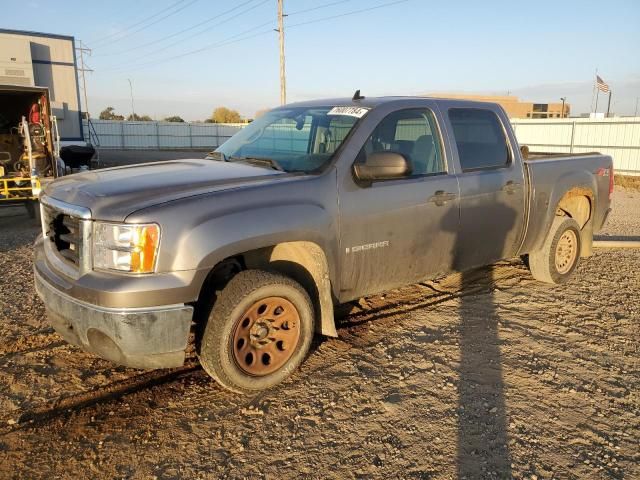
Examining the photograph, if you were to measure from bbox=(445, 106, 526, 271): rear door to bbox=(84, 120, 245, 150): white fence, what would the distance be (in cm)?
4093

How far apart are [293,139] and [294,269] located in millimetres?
1207

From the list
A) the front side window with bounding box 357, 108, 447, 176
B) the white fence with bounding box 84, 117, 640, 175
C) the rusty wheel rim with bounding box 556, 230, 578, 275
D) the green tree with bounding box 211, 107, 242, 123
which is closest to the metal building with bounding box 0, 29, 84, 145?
the white fence with bounding box 84, 117, 640, 175

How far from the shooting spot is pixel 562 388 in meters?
3.50

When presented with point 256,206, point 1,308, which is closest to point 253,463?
point 256,206

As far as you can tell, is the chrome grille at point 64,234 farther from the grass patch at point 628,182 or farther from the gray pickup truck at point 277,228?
the grass patch at point 628,182

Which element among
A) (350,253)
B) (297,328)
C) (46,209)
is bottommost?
(297,328)

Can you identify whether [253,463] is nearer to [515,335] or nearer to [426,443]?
[426,443]

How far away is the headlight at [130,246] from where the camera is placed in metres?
2.84

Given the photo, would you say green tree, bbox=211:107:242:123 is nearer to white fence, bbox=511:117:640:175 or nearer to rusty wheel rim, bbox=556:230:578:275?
white fence, bbox=511:117:640:175

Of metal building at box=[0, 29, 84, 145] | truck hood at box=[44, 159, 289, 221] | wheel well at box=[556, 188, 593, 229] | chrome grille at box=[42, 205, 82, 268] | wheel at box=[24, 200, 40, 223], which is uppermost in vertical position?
metal building at box=[0, 29, 84, 145]

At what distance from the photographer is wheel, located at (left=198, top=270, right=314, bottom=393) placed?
318 centimetres

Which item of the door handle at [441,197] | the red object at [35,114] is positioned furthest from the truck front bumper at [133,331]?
the red object at [35,114]

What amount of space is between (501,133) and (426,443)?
335cm

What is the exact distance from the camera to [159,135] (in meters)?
46.0
